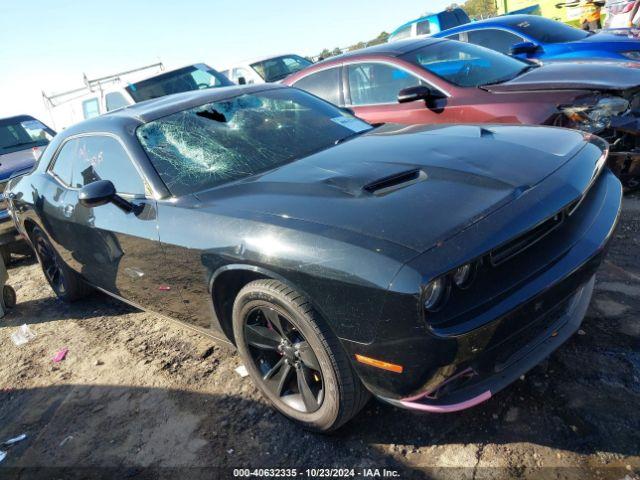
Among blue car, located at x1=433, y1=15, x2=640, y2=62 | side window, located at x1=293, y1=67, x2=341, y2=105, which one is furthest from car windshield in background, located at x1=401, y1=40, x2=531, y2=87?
blue car, located at x1=433, y1=15, x2=640, y2=62

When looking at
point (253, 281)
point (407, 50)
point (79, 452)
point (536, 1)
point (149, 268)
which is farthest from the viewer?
point (536, 1)

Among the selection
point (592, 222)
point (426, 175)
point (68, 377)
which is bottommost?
point (68, 377)

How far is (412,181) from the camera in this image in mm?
2217

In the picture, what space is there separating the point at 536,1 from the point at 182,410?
17.0m

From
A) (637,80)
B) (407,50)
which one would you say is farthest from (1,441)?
(637,80)

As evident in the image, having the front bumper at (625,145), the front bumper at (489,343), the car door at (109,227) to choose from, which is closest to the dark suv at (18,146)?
the car door at (109,227)

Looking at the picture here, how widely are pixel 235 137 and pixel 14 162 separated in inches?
213

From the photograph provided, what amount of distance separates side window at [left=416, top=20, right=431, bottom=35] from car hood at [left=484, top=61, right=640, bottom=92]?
29.6 ft

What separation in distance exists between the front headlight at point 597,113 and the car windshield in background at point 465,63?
0.88 meters

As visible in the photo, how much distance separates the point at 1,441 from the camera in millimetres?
2865

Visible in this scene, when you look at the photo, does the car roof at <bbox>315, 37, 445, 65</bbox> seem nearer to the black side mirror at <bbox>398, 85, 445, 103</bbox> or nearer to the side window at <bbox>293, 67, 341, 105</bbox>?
the side window at <bbox>293, 67, 341, 105</bbox>

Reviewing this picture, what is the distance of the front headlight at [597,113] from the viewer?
3922 millimetres

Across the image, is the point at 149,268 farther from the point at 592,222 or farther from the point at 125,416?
the point at 592,222

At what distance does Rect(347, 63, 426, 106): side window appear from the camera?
194 inches
